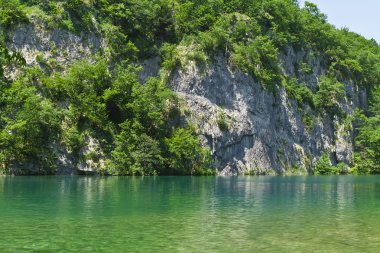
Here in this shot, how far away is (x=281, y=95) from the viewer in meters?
85.6

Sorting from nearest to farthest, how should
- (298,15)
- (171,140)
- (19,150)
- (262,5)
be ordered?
(19,150)
(171,140)
(262,5)
(298,15)

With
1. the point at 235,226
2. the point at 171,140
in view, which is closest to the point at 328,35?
the point at 171,140

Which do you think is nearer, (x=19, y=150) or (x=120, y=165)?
(x=19, y=150)

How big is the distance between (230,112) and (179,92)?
900 centimetres

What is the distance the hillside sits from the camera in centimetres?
5950

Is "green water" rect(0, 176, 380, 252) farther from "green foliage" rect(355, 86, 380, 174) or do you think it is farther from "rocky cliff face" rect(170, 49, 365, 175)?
"green foliage" rect(355, 86, 380, 174)

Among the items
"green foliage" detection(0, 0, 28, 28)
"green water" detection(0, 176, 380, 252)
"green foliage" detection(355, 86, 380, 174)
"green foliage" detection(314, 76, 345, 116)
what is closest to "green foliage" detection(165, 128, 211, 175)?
"green foliage" detection(0, 0, 28, 28)

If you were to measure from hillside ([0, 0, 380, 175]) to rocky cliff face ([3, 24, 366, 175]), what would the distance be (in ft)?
0.63

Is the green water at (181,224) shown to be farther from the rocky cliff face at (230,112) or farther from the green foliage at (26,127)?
the rocky cliff face at (230,112)

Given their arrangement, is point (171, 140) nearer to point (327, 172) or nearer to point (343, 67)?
point (327, 172)

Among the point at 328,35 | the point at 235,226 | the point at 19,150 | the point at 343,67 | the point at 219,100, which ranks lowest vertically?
the point at 235,226

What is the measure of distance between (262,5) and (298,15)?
11882 mm

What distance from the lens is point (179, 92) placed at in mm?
74438

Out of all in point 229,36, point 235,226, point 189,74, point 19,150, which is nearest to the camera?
point 235,226
